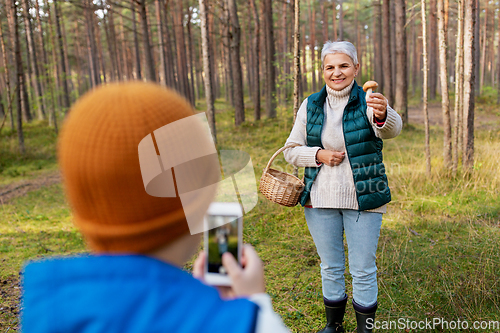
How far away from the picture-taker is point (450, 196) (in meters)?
5.60

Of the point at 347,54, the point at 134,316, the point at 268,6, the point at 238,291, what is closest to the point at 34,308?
the point at 134,316

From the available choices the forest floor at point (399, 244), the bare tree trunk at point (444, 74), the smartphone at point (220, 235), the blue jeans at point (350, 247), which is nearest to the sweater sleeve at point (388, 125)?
the blue jeans at point (350, 247)

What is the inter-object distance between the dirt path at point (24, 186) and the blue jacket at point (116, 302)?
806cm

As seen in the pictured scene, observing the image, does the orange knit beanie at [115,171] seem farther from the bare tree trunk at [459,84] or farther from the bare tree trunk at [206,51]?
the bare tree trunk at [206,51]

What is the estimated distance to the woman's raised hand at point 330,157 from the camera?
2551mm

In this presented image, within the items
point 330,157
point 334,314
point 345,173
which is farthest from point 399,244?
point 330,157

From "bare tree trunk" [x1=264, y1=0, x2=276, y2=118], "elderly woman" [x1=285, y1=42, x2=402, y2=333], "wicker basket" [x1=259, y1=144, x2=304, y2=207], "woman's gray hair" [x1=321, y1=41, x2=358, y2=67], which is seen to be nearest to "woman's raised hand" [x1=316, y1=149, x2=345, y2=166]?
"elderly woman" [x1=285, y1=42, x2=402, y2=333]

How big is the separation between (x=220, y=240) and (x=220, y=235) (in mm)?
14

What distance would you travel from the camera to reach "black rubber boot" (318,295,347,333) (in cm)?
280

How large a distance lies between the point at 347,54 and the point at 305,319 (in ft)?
7.66

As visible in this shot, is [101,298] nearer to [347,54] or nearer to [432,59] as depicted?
[347,54]

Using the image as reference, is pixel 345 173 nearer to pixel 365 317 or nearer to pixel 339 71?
pixel 339 71

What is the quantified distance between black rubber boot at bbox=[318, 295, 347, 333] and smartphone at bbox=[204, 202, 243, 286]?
214cm

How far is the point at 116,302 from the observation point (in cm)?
68
